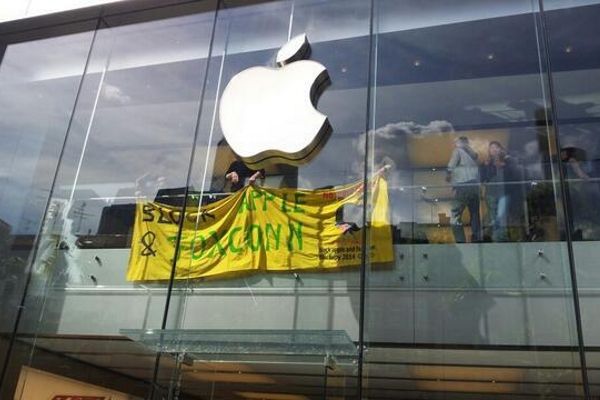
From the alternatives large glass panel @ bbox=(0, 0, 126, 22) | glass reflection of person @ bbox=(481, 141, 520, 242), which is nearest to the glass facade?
glass reflection of person @ bbox=(481, 141, 520, 242)

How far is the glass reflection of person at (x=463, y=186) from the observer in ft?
18.2

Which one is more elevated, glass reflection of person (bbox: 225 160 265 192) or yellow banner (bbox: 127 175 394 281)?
glass reflection of person (bbox: 225 160 265 192)

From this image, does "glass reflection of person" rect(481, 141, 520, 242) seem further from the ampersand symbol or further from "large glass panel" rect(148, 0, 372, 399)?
the ampersand symbol

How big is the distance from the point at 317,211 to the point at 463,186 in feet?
4.72

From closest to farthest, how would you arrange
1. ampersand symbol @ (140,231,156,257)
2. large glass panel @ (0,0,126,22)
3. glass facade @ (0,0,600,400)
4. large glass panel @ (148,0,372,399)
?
glass facade @ (0,0,600,400) → large glass panel @ (148,0,372,399) → ampersand symbol @ (140,231,156,257) → large glass panel @ (0,0,126,22)

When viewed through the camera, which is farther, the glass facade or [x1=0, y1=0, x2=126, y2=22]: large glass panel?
[x1=0, y1=0, x2=126, y2=22]: large glass panel

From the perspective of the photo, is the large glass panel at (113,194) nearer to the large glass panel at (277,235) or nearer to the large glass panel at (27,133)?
the large glass panel at (27,133)

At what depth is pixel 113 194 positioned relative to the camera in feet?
23.0

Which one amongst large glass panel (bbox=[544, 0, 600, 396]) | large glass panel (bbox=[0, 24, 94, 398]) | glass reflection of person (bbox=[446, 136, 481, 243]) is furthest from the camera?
large glass panel (bbox=[0, 24, 94, 398])

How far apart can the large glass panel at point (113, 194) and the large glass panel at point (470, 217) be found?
2342 millimetres

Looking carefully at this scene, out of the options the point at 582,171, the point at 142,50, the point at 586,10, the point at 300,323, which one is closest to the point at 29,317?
the point at 300,323

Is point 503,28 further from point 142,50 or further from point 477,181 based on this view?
point 142,50

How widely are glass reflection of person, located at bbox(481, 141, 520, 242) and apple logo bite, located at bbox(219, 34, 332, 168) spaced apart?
170 cm

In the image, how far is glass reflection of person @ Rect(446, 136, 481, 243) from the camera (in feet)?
18.2
